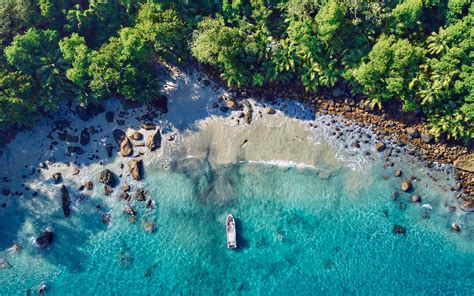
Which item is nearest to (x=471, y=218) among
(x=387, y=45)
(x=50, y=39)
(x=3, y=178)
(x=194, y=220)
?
(x=387, y=45)

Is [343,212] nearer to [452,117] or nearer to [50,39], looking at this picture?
[452,117]

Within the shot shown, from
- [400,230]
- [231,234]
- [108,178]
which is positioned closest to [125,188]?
[108,178]

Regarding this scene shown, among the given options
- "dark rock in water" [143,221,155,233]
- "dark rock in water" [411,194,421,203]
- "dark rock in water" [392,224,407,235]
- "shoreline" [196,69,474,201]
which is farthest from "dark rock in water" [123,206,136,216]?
"dark rock in water" [411,194,421,203]

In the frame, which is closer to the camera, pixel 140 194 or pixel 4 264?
pixel 4 264

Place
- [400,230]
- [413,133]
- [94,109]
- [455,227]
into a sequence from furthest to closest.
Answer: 1. [94,109]
2. [413,133]
3. [400,230]
4. [455,227]

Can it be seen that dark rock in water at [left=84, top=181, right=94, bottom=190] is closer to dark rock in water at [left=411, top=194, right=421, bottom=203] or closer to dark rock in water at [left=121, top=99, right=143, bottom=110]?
dark rock in water at [left=121, top=99, right=143, bottom=110]

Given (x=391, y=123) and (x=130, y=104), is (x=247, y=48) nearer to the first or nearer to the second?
(x=130, y=104)
